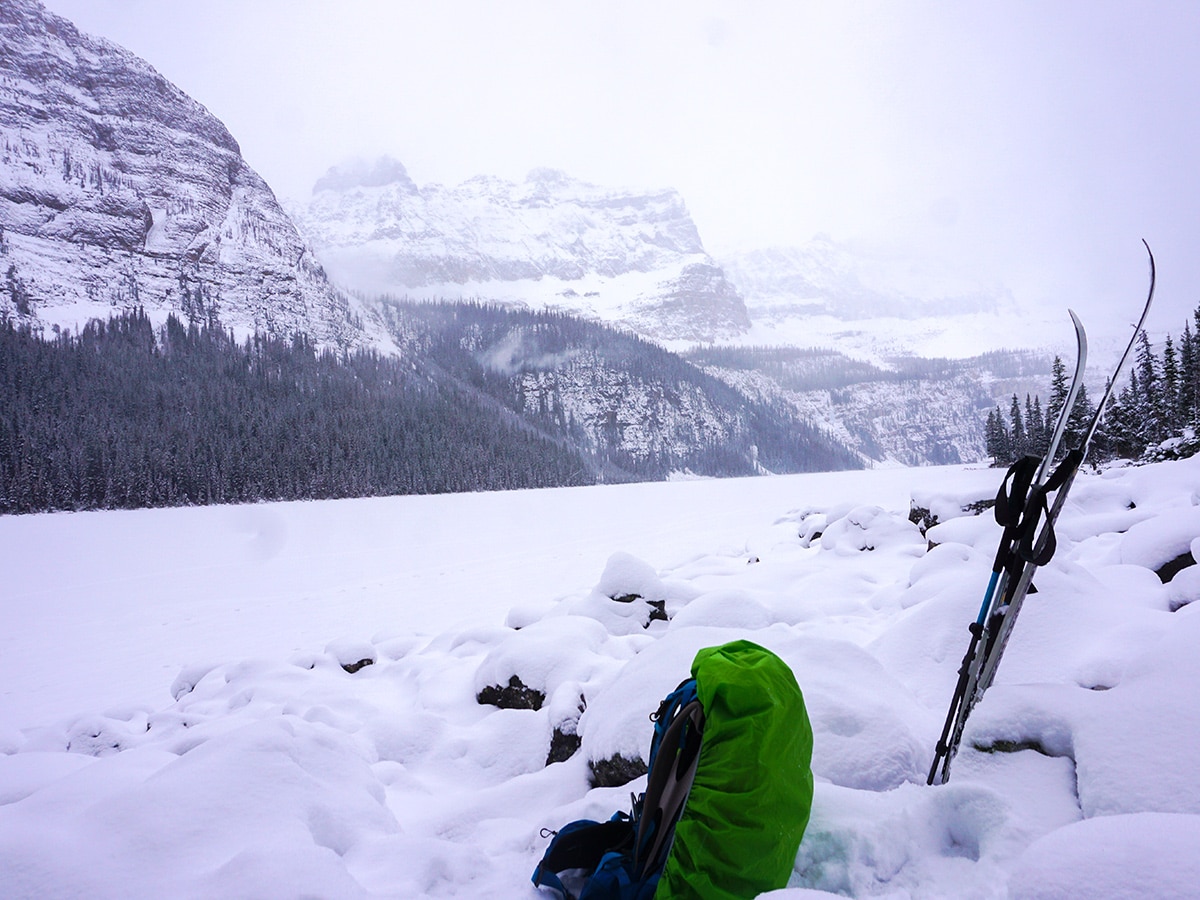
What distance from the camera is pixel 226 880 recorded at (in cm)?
193

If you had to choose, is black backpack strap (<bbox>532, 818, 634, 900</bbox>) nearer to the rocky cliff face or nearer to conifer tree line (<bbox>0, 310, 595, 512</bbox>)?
conifer tree line (<bbox>0, 310, 595, 512</bbox>)

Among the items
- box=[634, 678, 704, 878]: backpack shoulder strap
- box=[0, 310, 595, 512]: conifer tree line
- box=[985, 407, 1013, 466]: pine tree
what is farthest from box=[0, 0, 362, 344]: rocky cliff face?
box=[634, 678, 704, 878]: backpack shoulder strap

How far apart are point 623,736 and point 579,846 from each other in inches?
36.8

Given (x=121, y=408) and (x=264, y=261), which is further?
(x=264, y=261)

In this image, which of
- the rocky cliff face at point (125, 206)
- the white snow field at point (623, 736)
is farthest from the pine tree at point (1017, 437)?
the rocky cliff face at point (125, 206)

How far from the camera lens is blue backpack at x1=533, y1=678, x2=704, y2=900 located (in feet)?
6.70

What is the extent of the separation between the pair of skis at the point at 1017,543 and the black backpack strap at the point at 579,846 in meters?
1.39

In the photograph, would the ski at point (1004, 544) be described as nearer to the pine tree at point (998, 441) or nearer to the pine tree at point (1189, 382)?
the pine tree at point (1189, 382)

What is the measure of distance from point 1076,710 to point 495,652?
481cm

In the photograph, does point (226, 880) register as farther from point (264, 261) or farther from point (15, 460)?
point (264, 261)

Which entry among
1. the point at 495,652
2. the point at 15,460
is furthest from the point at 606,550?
the point at 15,460

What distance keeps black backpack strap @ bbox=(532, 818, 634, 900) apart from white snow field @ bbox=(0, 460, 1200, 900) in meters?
0.11

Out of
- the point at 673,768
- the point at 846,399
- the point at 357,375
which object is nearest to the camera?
the point at 673,768

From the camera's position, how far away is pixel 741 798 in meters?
1.92
